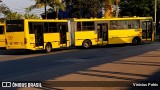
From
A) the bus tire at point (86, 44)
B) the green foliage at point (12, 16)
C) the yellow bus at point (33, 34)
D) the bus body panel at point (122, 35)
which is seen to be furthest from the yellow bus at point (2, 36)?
the green foliage at point (12, 16)

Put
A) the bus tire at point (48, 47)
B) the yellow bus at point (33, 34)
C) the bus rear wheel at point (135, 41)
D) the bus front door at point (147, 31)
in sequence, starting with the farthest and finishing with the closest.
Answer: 1. the bus front door at point (147, 31)
2. the bus rear wheel at point (135, 41)
3. the bus tire at point (48, 47)
4. the yellow bus at point (33, 34)

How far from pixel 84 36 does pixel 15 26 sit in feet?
24.0

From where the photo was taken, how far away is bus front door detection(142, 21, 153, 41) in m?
37.2

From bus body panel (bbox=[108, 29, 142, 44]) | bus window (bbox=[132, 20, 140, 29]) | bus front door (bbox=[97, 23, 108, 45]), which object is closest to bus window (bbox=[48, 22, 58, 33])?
bus front door (bbox=[97, 23, 108, 45])

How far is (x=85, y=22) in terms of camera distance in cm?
3431

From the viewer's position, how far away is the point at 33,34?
2897 centimetres

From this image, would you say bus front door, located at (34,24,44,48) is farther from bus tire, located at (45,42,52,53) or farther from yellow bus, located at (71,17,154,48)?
yellow bus, located at (71,17,154,48)

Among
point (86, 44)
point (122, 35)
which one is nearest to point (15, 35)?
point (86, 44)

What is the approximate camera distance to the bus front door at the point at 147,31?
1465 inches

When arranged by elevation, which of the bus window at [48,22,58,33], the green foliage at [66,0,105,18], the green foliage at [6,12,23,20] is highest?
the green foliage at [66,0,105,18]

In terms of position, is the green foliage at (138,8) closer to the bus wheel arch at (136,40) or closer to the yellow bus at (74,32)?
the yellow bus at (74,32)

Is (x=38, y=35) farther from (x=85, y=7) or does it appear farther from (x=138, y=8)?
(x=138, y=8)

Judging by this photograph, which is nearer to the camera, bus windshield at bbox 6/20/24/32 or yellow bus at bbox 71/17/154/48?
bus windshield at bbox 6/20/24/32

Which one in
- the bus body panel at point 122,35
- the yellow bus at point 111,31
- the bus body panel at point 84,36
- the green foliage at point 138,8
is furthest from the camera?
the green foliage at point 138,8
